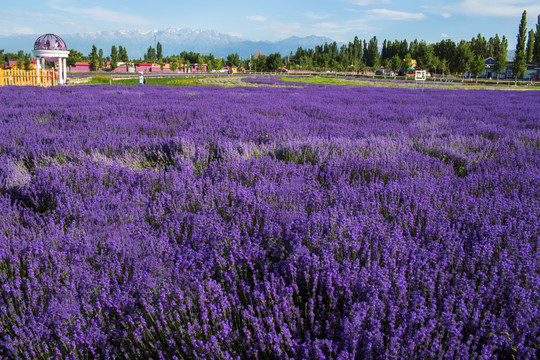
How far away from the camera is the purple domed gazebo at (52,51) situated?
21.7 m

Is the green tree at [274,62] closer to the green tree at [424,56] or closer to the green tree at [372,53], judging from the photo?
the green tree at [372,53]

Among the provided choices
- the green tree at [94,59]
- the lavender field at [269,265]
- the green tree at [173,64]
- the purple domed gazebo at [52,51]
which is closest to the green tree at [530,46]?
the green tree at [173,64]

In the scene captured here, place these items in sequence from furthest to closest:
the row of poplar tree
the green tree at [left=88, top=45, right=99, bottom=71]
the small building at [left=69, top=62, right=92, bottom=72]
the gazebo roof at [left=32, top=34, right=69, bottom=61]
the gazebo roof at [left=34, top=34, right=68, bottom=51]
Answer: the small building at [left=69, top=62, right=92, bottom=72] < the green tree at [left=88, top=45, right=99, bottom=71] < the row of poplar tree < the gazebo roof at [left=34, top=34, right=68, bottom=51] < the gazebo roof at [left=32, top=34, right=69, bottom=61]

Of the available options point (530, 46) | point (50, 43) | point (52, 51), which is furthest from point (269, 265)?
point (530, 46)

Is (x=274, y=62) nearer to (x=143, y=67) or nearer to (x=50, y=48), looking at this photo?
(x=143, y=67)

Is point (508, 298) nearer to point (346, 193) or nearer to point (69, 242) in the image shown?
point (346, 193)

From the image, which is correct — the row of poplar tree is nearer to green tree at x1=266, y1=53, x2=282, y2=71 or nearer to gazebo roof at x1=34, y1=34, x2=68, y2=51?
green tree at x1=266, y1=53, x2=282, y2=71

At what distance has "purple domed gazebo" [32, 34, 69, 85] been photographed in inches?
853

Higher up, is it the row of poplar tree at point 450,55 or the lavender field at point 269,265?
the row of poplar tree at point 450,55

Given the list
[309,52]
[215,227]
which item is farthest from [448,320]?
[309,52]

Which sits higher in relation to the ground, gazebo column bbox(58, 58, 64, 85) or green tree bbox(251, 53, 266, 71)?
green tree bbox(251, 53, 266, 71)

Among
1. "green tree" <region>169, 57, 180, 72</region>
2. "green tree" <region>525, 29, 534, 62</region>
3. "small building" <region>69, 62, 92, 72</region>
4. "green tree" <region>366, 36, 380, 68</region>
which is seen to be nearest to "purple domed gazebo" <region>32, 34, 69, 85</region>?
"green tree" <region>169, 57, 180, 72</region>

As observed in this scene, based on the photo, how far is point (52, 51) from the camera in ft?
71.4

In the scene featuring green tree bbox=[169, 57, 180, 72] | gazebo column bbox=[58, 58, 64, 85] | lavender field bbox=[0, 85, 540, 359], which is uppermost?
green tree bbox=[169, 57, 180, 72]
